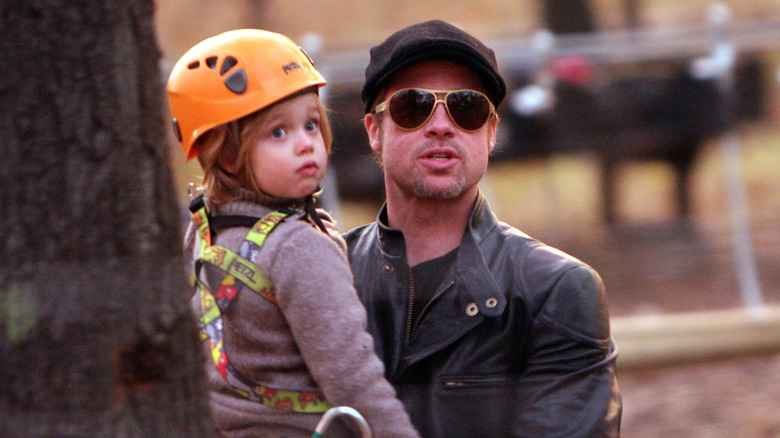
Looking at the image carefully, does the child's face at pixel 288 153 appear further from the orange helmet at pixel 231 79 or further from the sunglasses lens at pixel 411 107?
the sunglasses lens at pixel 411 107

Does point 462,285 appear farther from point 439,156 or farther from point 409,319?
point 439,156

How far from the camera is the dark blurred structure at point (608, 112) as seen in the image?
24.9 ft

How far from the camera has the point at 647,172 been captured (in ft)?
33.6

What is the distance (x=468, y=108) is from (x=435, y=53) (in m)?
0.17

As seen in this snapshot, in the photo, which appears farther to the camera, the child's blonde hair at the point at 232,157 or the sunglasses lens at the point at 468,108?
the sunglasses lens at the point at 468,108

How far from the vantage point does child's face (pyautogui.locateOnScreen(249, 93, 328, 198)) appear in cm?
235

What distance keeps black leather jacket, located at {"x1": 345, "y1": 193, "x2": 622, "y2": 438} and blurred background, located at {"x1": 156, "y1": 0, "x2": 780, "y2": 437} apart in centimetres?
262

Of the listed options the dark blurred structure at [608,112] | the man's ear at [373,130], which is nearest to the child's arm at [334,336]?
the man's ear at [373,130]

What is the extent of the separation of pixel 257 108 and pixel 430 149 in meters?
0.51

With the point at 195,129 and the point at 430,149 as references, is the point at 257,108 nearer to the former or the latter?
the point at 195,129

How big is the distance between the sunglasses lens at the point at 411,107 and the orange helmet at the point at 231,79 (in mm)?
263

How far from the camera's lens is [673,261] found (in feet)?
28.5

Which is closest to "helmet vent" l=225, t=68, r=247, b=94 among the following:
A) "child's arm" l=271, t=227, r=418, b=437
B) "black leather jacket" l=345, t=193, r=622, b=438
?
"child's arm" l=271, t=227, r=418, b=437

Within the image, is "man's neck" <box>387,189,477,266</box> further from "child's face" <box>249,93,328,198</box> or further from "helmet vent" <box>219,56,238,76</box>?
"helmet vent" <box>219,56,238,76</box>
